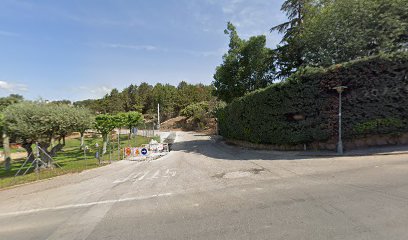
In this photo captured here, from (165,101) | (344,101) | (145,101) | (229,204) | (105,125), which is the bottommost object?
(229,204)

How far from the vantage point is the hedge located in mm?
11828

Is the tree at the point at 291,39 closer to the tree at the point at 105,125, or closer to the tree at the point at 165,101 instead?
the tree at the point at 105,125

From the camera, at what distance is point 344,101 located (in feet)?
41.0

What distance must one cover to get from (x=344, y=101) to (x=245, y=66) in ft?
36.4

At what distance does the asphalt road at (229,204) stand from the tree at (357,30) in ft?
23.3

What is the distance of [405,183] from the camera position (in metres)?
6.49

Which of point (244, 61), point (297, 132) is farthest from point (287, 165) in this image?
point (244, 61)

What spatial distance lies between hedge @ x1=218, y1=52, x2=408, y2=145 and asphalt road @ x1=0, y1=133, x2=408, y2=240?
2405mm

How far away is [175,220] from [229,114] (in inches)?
703

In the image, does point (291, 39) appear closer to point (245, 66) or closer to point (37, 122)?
point (245, 66)

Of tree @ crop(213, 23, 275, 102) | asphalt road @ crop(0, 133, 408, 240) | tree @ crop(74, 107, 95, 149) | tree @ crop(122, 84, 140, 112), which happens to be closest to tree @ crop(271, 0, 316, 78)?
tree @ crop(213, 23, 275, 102)

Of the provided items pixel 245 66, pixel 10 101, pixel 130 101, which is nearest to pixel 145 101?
pixel 130 101

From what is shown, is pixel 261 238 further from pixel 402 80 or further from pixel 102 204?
pixel 402 80

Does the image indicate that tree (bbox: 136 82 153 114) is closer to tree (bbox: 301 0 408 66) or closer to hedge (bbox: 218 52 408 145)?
hedge (bbox: 218 52 408 145)
